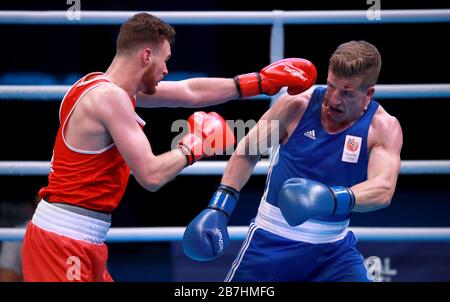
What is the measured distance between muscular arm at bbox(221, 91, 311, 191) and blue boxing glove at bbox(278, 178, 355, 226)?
33cm

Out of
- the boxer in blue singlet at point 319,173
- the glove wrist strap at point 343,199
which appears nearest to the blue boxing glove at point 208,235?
the boxer in blue singlet at point 319,173

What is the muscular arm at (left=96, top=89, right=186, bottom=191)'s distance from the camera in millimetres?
2777

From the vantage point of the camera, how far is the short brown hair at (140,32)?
2934mm

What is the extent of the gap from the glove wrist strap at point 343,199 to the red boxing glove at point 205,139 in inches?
18.1

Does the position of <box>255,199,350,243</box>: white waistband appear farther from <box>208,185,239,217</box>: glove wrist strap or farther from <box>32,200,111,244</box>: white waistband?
<box>32,200,111,244</box>: white waistband

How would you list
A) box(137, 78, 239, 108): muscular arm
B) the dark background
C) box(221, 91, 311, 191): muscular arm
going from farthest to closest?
the dark background < box(137, 78, 239, 108): muscular arm < box(221, 91, 311, 191): muscular arm

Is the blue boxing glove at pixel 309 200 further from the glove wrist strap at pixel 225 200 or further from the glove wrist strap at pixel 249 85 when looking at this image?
the glove wrist strap at pixel 249 85

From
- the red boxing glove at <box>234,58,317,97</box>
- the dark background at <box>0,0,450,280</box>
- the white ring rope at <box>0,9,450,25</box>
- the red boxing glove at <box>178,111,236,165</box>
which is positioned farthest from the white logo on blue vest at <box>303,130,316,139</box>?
the dark background at <box>0,0,450,280</box>

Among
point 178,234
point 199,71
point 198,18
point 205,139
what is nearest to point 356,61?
point 205,139

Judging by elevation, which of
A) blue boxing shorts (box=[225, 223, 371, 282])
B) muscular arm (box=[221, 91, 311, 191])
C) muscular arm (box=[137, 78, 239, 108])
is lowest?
blue boxing shorts (box=[225, 223, 371, 282])

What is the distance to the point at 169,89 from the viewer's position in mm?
3297
